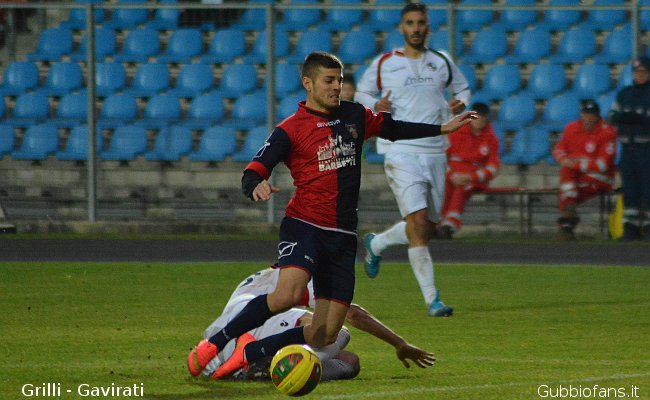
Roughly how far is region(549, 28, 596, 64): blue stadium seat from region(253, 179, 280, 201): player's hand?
14631mm

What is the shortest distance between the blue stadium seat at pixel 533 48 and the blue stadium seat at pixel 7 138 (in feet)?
24.2

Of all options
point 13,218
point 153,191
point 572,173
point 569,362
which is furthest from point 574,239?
point 569,362

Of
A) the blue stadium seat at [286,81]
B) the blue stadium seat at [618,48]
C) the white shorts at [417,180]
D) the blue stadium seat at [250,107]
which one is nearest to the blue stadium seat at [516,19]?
the blue stadium seat at [618,48]

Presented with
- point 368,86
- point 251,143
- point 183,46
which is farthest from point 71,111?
point 368,86

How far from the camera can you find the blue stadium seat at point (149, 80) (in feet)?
73.1

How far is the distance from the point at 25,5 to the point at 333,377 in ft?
47.8

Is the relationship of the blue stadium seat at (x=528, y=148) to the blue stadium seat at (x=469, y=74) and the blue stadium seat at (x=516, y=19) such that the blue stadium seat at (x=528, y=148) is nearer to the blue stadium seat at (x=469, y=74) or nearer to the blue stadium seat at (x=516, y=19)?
the blue stadium seat at (x=469, y=74)

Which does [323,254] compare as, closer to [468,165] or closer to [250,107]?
[468,165]

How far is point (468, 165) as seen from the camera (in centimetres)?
1948

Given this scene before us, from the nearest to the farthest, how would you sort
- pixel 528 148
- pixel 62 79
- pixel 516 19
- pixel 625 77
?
→ pixel 528 148
pixel 625 77
pixel 62 79
pixel 516 19

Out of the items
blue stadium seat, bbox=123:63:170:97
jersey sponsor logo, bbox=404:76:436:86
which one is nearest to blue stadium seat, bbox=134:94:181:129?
blue stadium seat, bbox=123:63:170:97

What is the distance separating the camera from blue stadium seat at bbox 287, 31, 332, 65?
73.7ft

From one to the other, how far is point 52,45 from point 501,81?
23.3ft

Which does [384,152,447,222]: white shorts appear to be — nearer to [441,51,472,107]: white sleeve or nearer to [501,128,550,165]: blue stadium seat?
[441,51,472,107]: white sleeve
